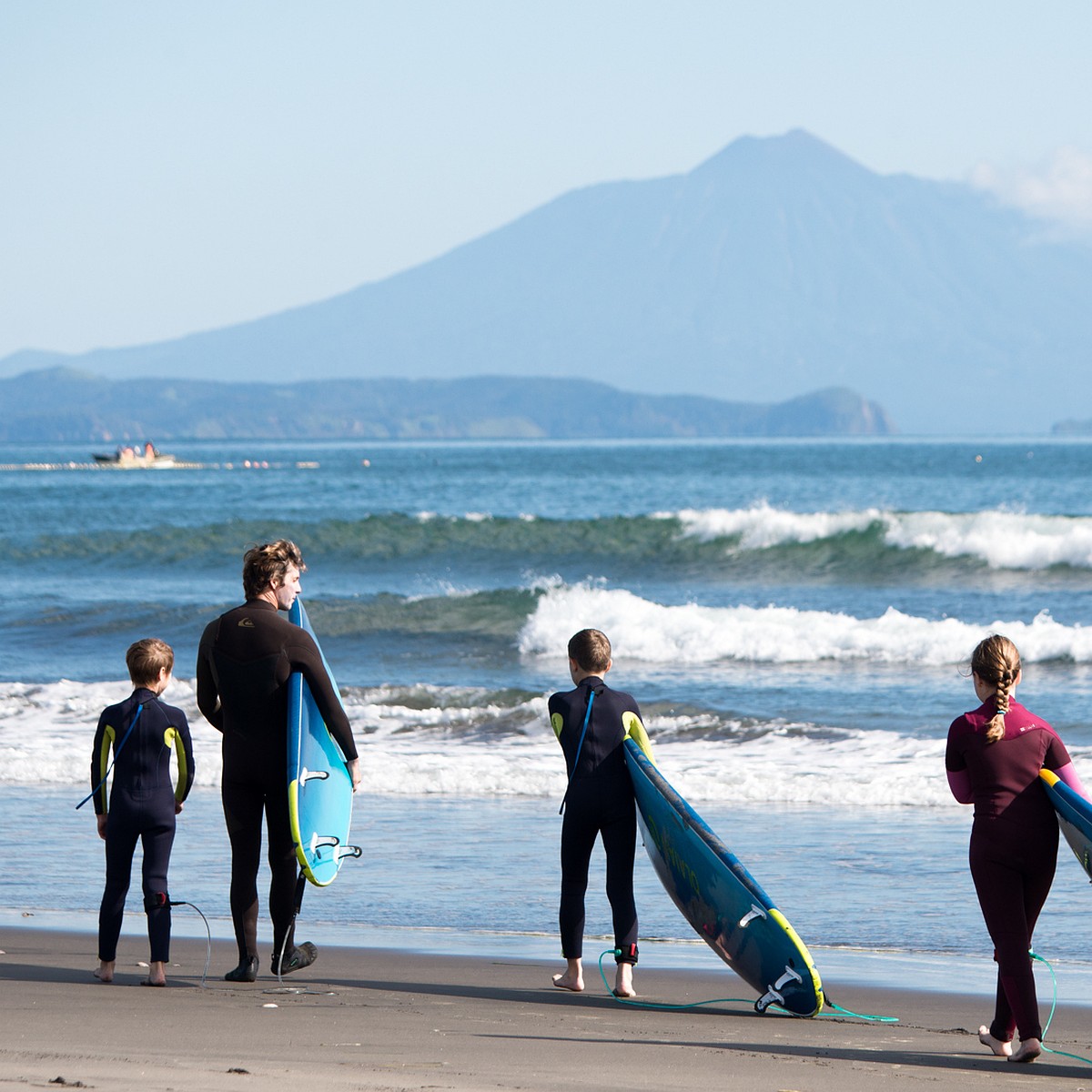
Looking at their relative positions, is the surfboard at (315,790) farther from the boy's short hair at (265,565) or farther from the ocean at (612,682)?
the ocean at (612,682)

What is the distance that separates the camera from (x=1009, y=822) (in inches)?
166

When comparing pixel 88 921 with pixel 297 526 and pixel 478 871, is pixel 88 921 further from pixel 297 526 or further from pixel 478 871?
pixel 297 526

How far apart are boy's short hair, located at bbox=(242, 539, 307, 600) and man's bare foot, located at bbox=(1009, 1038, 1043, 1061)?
260 centimetres

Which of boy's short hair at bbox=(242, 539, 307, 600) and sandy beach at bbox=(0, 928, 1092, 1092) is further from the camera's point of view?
boy's short hair at bbox=(242, 539, 307, 600)

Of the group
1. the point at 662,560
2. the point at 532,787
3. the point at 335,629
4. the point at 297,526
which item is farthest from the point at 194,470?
the point at 532,787

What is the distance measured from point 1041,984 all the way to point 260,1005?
260 centimetres

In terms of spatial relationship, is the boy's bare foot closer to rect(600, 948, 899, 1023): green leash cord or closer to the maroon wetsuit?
the maroon wetsuit

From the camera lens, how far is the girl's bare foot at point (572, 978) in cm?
493

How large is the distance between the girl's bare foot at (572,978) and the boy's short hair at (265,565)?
1586 mm

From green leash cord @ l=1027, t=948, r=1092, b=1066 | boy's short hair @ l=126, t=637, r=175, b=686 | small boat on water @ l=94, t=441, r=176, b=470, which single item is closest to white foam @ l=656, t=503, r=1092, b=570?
green leash cord @ l=1027, t=948, r=1092, b=1066

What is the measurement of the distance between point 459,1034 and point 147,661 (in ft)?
5.41

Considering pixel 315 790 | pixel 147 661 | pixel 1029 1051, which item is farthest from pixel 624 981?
pixel 147 661

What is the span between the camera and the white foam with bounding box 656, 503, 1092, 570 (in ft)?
81.4

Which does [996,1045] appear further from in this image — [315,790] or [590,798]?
[315,790]
